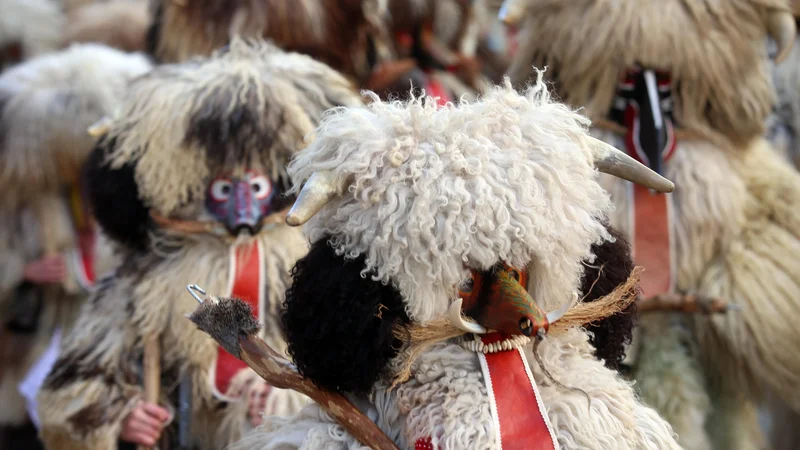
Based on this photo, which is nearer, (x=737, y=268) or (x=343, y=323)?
(x=343, y=323)

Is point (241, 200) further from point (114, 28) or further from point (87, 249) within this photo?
point (114, 28)

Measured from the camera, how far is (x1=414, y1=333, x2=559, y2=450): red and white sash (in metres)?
1.66

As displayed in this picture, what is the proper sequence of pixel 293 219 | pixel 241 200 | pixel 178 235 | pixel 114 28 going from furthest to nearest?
pixel 114 28
pixel 178 235
pixel 241 200
pixel 293 219

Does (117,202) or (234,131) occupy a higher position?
(234,131)

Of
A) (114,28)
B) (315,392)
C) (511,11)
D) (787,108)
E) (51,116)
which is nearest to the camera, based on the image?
(315,392)

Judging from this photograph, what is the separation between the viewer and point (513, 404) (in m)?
1.68

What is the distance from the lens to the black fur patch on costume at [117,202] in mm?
2654

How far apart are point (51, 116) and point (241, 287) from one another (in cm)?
146

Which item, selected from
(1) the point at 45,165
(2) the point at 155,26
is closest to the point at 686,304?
(2) the point at 155,26

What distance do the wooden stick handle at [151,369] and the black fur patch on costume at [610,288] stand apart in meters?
1.25

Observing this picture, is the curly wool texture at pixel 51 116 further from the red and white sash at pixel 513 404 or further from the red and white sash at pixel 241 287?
the red and white sash at pixel 513 404

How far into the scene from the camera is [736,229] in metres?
2.85

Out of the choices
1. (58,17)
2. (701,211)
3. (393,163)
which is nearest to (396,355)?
(393,163)

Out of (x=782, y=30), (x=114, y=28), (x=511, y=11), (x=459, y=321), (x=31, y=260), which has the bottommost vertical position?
(x=31, y=260)
